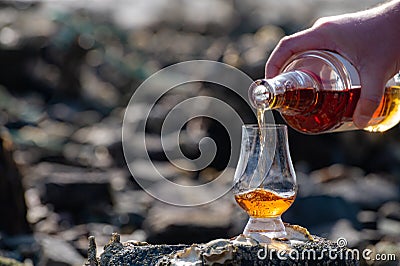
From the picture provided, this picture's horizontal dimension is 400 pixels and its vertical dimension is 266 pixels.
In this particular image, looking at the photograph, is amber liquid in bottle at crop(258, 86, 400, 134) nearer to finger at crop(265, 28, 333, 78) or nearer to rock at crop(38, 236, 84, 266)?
finger at crop(265, 28, 333, 78)

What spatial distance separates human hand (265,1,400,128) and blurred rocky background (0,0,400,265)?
10.3 feet

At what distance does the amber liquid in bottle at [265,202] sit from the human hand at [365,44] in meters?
0.49

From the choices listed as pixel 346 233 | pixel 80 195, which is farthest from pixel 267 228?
pixel 80 195

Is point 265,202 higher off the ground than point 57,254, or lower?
lower

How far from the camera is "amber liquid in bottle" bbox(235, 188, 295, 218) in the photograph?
3291 mm

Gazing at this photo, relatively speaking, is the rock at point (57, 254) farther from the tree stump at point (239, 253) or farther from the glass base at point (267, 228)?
the glass base at point (267, 228)

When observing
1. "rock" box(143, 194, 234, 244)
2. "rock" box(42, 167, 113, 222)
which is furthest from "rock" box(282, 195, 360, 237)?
"rock" box(42, 167, 113, 222)

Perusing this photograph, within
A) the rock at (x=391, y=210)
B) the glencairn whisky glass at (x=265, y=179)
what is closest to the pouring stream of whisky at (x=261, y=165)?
the glencairn whisky glass at (x=265, y=179)

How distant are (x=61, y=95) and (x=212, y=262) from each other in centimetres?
1279

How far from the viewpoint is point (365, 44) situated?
3504 millimetres

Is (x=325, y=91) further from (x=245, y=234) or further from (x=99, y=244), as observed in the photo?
(x=99, y=244)

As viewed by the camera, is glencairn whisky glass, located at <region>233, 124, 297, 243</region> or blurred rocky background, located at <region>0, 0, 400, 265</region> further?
blurred rocky background, located at <region>0, 0, 400, 265</region>

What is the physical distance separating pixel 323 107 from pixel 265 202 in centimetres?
60

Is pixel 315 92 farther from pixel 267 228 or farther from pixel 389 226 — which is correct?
pixel 389 226
